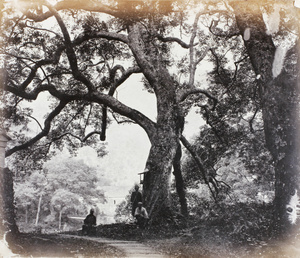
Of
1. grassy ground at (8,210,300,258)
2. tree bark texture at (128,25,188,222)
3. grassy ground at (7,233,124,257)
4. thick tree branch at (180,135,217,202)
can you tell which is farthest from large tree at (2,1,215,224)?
grassy ground at (7,233,124,257)

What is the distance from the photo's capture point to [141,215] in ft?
17.4

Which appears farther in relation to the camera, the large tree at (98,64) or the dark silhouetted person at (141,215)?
the large tree at (98,64)

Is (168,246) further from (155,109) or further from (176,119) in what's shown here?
(155,109)

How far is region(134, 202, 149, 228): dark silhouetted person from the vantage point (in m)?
5.27

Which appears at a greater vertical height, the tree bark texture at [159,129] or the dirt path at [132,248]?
the tree bark texture at [159,129]

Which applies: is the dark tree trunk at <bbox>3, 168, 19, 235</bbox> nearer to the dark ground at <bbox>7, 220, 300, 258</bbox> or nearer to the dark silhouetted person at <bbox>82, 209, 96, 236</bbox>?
the dark ground at <bbox>7, 220, 300, 258</bbox>

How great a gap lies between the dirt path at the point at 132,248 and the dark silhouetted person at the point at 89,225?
0.82ft

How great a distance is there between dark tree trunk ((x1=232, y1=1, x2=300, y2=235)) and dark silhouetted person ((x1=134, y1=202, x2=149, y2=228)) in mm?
2375

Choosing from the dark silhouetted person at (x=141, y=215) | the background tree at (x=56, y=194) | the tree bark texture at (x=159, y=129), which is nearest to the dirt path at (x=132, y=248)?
the dark silhouetted person at (x=141, y=215)

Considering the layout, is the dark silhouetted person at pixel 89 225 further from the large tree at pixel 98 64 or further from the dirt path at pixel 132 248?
the large tree at pixel 98 64

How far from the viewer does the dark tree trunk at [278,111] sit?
13.6ft

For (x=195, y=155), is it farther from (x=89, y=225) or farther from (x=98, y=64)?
(x=98, y=64)

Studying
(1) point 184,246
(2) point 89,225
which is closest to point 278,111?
(1) point 184,246

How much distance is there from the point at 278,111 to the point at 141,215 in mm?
3212
